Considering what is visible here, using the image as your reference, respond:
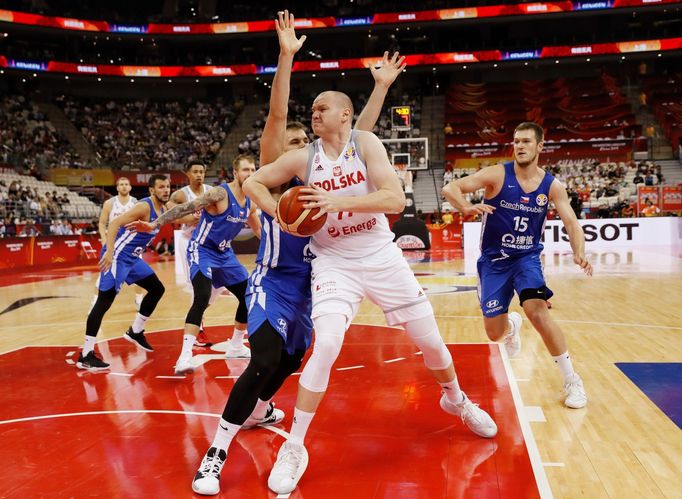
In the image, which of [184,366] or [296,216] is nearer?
[296,216]

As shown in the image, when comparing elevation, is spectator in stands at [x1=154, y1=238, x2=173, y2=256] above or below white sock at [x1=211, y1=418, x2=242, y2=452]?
below

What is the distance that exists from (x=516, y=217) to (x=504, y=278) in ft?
1.72

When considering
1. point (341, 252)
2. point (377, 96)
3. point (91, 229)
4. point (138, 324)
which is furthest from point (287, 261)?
point (91, 229)

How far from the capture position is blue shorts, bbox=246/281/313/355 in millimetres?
3809

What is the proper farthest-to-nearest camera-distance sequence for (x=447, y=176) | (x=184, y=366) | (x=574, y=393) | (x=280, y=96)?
(x=447, y=176) → (x=184, y=366) → (x=574, y=393) → (x=280, y=96)

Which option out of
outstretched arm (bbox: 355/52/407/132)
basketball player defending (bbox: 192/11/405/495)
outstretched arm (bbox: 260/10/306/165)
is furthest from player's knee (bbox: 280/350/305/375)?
outstretched arm (bbox: 355/52/407/132)

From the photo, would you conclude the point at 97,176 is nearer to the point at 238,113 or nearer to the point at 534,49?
the point at 238,113

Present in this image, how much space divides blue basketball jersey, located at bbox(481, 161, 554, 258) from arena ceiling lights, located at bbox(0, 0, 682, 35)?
30.9 meters

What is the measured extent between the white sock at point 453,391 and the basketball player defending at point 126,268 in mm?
3749

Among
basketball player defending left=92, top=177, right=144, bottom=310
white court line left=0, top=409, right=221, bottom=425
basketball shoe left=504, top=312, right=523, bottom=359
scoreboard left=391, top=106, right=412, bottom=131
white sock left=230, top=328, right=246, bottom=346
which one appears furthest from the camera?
scoreboard left=391, top=106, right=412, bottom=131

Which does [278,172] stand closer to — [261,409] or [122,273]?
[261,409]

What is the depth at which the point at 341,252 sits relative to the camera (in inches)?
151

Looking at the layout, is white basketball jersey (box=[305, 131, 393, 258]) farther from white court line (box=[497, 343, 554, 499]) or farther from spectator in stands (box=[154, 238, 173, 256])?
spectator in stands (box=[154, 238, 173, 256])

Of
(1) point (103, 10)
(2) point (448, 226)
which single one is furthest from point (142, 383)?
(1) point (103, 10)
